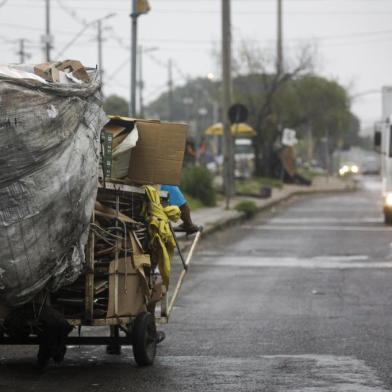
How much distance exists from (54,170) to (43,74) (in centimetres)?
92

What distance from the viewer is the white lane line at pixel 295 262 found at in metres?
17.6

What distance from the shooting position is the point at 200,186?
3372 cm

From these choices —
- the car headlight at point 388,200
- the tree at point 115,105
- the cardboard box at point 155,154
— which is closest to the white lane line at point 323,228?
the car headlight at point 388,200

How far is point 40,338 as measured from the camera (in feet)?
27.2

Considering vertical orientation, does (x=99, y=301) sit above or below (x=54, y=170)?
below

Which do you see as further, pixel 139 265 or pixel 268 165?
pixel 268 165

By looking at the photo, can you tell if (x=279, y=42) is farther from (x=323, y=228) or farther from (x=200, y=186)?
(x=323, y=228)

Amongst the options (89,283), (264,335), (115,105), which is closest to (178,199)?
(89,283)

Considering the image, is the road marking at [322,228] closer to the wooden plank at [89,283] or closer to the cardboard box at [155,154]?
the cardboard box at [155,154]

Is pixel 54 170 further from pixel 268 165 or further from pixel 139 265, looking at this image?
pixel 268 165

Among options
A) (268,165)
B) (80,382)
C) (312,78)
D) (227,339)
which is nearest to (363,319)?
(227,339)

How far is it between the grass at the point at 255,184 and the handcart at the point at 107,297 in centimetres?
3349

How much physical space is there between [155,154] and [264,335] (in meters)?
2.33

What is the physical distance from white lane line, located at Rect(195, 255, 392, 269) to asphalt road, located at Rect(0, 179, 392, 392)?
1cm
